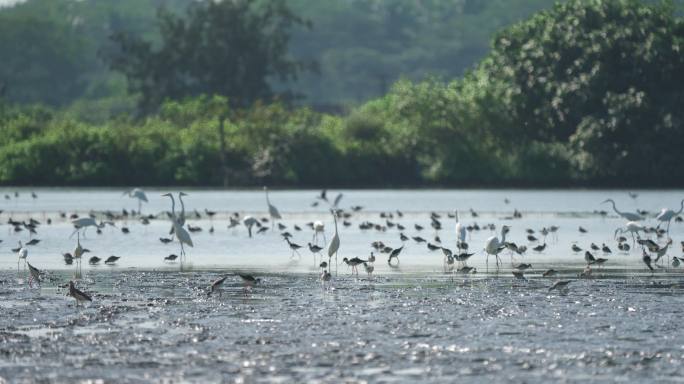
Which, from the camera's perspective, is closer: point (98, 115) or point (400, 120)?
point (400, 120)

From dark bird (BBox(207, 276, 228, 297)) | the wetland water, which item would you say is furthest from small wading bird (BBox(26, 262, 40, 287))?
dark bird (BBox(207, 276, 228, 297))

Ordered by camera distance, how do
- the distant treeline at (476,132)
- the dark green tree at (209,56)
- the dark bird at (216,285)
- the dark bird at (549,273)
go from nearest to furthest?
the dark bird at (216,285)
the dark bird at (549,273)
the distant treeline at (476,132)
the dark green tree at (209,56)

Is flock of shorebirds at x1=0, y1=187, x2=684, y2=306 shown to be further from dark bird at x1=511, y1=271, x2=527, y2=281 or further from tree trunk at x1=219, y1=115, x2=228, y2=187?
tree trunk at x1=219, y1=115, x2=228, y2=187

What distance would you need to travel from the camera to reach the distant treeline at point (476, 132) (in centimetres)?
7400

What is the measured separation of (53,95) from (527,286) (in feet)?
453

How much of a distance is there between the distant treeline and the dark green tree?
18198 mm

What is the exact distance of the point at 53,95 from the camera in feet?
519

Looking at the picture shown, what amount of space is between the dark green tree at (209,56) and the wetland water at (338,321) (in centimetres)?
7993

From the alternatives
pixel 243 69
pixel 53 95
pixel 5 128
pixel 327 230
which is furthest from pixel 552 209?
pixel 53 95

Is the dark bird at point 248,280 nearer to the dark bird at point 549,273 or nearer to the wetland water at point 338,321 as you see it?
the wetland water at point 338,321

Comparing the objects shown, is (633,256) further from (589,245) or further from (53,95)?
(53,95)

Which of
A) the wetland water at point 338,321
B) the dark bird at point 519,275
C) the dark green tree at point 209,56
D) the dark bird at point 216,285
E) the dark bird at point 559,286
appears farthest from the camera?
the dark green tree at point 209,56

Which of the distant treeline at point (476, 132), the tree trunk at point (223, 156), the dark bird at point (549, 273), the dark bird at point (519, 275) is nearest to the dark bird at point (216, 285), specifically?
the dark bird at point (519, 275)

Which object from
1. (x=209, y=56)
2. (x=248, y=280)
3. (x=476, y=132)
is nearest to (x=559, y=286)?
(x=248, y=280)
